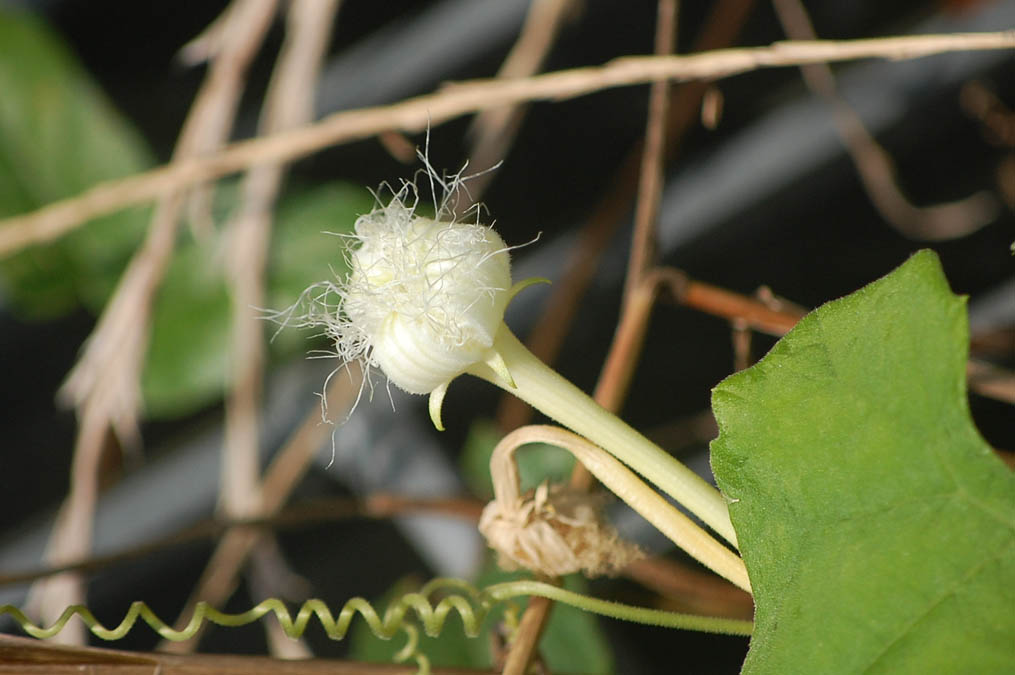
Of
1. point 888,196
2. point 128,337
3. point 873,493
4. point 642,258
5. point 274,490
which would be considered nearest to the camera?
point 873,493

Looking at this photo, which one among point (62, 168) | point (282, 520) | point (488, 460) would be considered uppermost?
point (62, 168)

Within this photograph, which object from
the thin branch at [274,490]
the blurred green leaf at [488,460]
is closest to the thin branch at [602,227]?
the blurred green leaf at [488,460]

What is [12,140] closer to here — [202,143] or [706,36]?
[202,143]

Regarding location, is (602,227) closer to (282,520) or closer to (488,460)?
(488,460)

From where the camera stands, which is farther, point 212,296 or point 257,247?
point 212,296

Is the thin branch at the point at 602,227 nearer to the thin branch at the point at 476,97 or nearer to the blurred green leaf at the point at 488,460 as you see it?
the blurred green leaf at the point at 488,460

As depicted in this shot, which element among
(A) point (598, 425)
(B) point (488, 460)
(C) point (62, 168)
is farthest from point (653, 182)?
(C) point (62, 168)

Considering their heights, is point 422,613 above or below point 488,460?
below

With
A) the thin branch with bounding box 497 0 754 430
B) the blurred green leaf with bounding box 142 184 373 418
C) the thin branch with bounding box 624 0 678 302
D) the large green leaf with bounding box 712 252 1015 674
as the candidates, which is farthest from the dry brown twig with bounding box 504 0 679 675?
the blurred green leaf with bounding box 142 184 373 418

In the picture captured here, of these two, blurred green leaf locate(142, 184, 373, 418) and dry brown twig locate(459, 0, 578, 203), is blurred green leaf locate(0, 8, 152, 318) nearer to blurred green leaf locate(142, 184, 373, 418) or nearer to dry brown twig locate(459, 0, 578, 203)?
blurred green leaf locate(142, 184, 373, 418)
